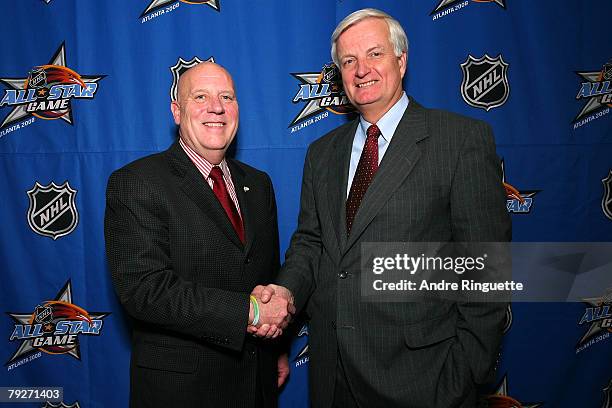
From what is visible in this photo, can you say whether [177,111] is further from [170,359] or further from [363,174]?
[170,359]

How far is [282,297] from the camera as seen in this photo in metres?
1.62

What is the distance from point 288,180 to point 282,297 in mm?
823

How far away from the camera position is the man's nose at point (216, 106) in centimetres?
170

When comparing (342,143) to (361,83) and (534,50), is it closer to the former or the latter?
(361,83)

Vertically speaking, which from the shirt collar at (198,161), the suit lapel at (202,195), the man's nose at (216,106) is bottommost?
the suit lapel at (202,195)

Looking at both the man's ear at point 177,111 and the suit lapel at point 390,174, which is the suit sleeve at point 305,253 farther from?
the man's ear at point 177,111

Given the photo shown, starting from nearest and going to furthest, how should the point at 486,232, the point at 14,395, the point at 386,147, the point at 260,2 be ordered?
the point at 486,232
the point at 386,147
the point at 260,2
the point at 14,395

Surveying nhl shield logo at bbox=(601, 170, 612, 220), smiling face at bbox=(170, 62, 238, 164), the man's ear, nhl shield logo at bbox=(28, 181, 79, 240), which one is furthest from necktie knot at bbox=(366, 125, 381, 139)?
nhl shield logo at bbox=(28, 181, 79, 240)

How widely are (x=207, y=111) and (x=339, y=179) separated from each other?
1.79 feet

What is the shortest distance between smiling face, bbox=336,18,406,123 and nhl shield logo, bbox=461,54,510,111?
2.54 feet

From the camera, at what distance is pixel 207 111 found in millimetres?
1697

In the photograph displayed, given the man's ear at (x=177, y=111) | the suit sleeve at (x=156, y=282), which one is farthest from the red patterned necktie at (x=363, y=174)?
the man's ear at (x=177, y=111)

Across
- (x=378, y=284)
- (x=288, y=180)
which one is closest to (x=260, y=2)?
(x=288, y=180)

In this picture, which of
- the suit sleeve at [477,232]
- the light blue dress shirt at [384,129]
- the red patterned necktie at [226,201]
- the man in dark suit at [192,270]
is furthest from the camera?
the red patterned necktie at [226,201]
